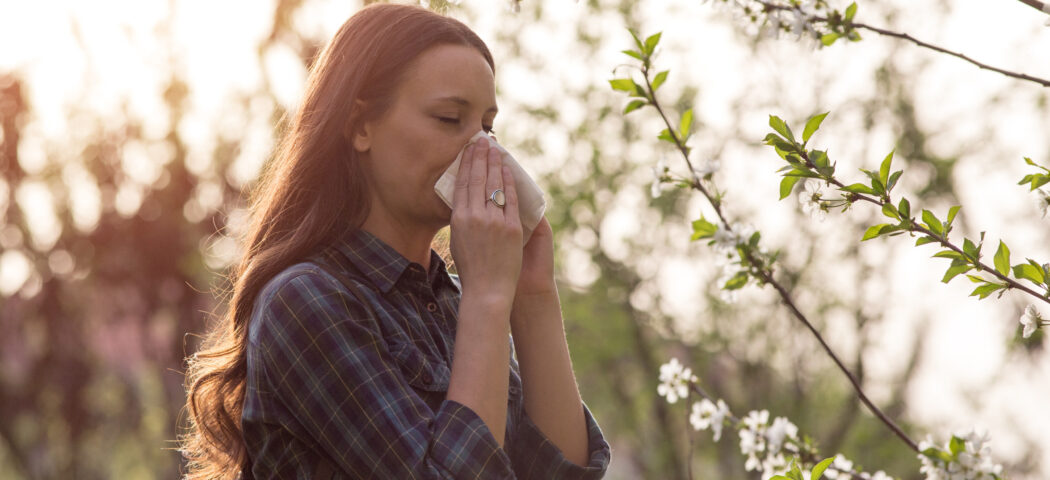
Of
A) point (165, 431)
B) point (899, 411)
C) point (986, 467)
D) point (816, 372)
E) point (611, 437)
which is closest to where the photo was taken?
point (986, 467)

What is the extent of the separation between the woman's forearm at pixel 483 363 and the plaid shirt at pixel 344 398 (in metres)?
0.03

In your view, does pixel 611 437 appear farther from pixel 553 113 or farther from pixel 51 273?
pixel 51 273

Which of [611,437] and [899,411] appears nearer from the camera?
[899,411]

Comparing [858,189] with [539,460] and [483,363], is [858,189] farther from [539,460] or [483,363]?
[539,460]

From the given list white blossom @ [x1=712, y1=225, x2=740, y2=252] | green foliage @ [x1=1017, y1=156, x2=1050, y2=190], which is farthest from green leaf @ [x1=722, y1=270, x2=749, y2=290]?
green foliage @ [x1=1017, y1=156, x2=1050, y2=190]

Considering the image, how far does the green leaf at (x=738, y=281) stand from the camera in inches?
87.1

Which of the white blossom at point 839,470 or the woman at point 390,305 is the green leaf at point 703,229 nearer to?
the woman at point 390,305

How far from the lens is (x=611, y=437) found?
12992mm

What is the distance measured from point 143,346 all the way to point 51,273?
133cm

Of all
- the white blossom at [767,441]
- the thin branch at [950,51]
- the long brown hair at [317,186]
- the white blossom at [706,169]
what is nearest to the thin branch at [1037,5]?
the thin branch at [950,51]

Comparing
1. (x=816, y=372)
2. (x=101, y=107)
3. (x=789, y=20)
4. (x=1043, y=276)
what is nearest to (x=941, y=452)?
(x=1043, y=276)

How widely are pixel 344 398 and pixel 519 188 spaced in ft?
2.10

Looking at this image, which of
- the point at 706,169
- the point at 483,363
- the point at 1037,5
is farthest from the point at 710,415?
the point at 1037,5

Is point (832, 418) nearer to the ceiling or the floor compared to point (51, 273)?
nearer to the ceiling
